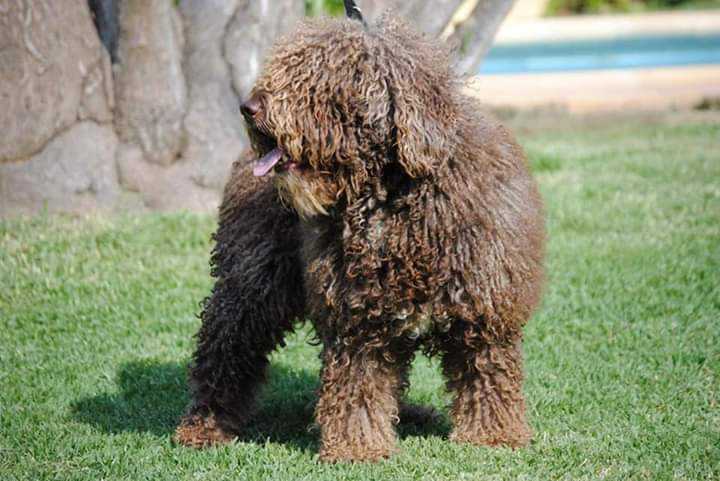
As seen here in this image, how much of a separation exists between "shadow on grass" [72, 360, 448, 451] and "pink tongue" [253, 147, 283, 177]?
1519mm

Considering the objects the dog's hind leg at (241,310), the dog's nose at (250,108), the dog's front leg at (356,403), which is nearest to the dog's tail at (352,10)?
the dog's nose at (250,108)

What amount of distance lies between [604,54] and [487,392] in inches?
961

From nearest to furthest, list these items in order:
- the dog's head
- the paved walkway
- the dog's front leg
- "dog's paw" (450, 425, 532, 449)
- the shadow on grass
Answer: the dog's head
the dog's front leg
"dog's paw" (450, 425, 532, 449)
the shadow on grass
the paved walkway

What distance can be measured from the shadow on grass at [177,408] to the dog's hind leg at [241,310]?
0.75 feet

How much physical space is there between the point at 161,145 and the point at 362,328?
17.0 feet

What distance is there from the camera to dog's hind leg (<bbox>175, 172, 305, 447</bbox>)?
5523mm

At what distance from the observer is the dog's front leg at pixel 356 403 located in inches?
200

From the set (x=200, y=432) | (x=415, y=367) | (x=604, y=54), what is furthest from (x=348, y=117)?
(x=604, y=54)

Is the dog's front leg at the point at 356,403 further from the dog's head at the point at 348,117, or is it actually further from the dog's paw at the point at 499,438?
the dog's head at the point at 348,117

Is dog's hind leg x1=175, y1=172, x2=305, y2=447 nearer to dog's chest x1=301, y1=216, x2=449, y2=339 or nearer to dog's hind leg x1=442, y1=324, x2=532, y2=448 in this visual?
dog's chest x1=301, y1=216, x2=449, y2=339

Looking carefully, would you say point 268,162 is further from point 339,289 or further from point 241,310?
point 241,310

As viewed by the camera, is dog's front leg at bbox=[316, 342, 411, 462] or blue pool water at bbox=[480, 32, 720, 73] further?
blue pool water at bbox=[480, 32, 720, 73]

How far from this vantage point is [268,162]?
4727 millimetres

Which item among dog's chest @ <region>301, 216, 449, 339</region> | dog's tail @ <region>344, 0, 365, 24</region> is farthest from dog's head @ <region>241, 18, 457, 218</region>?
dog's tail @ <region>344, 0, 365, 24</region>
